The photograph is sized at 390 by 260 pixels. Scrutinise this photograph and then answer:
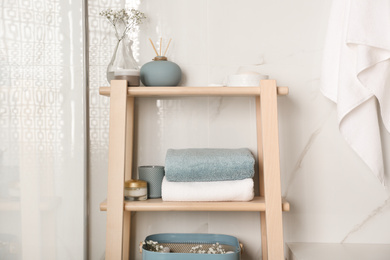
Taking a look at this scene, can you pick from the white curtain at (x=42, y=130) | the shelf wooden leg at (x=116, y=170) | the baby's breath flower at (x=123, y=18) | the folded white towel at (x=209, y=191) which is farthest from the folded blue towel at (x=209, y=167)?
the baby's breath flower at (x=123, y=18)

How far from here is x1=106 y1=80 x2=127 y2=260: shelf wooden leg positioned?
1.10m

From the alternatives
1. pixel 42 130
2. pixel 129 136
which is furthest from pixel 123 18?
pixel 42 130

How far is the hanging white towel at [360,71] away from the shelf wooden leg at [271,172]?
0.75ft

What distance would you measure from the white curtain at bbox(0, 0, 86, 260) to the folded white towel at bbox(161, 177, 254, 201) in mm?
278

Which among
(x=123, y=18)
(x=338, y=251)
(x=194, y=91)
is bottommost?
(x=338, y=251)

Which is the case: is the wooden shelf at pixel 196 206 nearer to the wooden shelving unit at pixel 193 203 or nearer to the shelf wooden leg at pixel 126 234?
Answer: the wooden shelving unit at pixel 193 203

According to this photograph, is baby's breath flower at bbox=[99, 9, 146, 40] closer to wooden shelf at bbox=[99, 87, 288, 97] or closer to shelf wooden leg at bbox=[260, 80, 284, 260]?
wooden shelf at bbox=[99, 87, 288, 97]

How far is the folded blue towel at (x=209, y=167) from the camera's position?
1123mm

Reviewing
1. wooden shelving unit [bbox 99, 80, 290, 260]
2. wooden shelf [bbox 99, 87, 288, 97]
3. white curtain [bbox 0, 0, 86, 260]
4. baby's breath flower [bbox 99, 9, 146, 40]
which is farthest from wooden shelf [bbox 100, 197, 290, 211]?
baby's breath flower [bbox 99, 9, 146, 40]

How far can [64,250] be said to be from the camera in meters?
1.15

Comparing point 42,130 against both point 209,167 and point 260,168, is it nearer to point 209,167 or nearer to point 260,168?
point 209,167

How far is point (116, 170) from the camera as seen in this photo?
1.11 meters

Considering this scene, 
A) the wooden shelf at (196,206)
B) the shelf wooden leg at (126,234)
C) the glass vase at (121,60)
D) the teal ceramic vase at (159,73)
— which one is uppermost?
the glass vase at (121,60)

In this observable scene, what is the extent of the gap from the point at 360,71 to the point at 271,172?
0.37 metres
